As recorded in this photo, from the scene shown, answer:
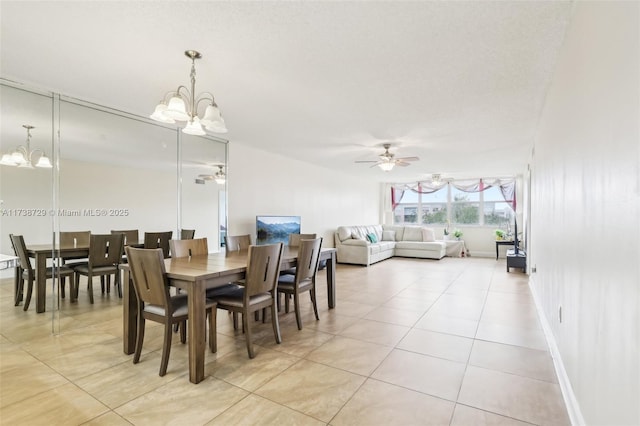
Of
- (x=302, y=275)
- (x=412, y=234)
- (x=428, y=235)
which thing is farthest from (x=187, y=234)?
(x=428, y=235)

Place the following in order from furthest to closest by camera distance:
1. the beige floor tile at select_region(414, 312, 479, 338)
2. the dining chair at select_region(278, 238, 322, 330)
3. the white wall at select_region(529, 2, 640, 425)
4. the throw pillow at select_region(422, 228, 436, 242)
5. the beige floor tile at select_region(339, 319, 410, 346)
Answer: the throw pillow at select_region(422, 228, 436, 242) < the dining chair at select_region(278, 238, 322, 330) < the beige floor tile at select_region(414, 312, 479, 338) < the beige floor tile at select_region(339, 319, 410, 346) < the white wall at select_region(529, 2, 640, 425)

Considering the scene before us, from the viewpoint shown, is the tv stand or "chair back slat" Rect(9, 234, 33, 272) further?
the tv stand

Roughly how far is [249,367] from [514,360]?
2.09m

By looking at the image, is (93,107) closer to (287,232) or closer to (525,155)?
(287,232)

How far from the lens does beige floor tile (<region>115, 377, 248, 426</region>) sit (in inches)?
71.5

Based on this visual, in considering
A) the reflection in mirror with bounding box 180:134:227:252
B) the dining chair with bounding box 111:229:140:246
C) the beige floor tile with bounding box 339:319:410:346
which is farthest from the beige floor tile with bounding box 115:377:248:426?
the reflection in mirror with bounding box 180:134:227:252

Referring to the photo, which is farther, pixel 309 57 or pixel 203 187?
pixel 203 187

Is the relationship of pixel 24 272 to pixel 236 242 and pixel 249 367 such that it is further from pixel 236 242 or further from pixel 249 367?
pixel 249 367

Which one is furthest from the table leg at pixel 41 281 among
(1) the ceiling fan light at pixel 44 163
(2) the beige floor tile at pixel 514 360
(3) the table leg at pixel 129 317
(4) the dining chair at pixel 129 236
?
(2) the beige floor tile at pixel 514 360

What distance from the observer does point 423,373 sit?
2.34 m

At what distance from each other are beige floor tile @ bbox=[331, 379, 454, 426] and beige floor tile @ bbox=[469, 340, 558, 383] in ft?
2.42

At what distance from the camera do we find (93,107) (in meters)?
3.67

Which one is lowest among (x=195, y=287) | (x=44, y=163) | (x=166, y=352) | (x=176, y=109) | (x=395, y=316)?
(x=395, y=316)

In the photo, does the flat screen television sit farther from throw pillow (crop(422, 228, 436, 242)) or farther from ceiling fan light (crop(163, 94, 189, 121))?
throw pillow (crop(422, 228, 436, 242))
